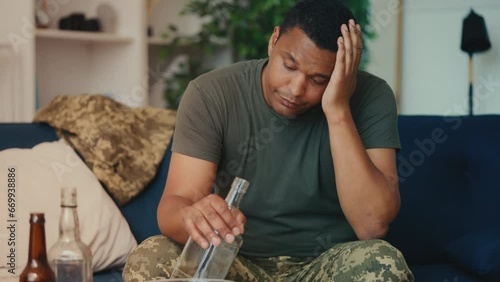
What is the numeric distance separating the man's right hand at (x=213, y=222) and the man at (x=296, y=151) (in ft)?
0.82

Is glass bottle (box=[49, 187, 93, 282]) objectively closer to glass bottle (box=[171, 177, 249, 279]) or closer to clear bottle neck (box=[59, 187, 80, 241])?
clear bottle neck (box=[59, 187, 80, 241])

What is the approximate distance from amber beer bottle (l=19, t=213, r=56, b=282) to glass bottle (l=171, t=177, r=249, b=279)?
31cm

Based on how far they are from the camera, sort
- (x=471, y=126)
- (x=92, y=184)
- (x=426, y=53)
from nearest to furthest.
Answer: (x=92, y=184) → (x=471, y=126) → (x=426, y=53)

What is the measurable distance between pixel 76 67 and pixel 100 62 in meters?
0.12

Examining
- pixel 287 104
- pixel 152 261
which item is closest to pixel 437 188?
pixel 287 104

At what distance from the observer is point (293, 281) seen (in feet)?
6.12

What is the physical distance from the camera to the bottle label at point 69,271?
1225 mm

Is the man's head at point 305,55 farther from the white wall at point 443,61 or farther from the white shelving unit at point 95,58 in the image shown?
the white wall at point 443,61

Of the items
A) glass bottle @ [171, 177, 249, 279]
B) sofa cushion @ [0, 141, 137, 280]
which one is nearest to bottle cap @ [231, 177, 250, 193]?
glass bottle @ [171, 177, 249, 279]

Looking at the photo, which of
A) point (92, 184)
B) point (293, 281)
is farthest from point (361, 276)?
point (92, 184)

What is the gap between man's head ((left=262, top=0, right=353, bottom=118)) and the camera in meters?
1.78

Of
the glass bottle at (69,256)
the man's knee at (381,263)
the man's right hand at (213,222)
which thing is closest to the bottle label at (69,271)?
the glass bottle at (69,256)

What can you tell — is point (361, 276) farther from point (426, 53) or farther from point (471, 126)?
point (426, 53)

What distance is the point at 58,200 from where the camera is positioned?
216 cm
